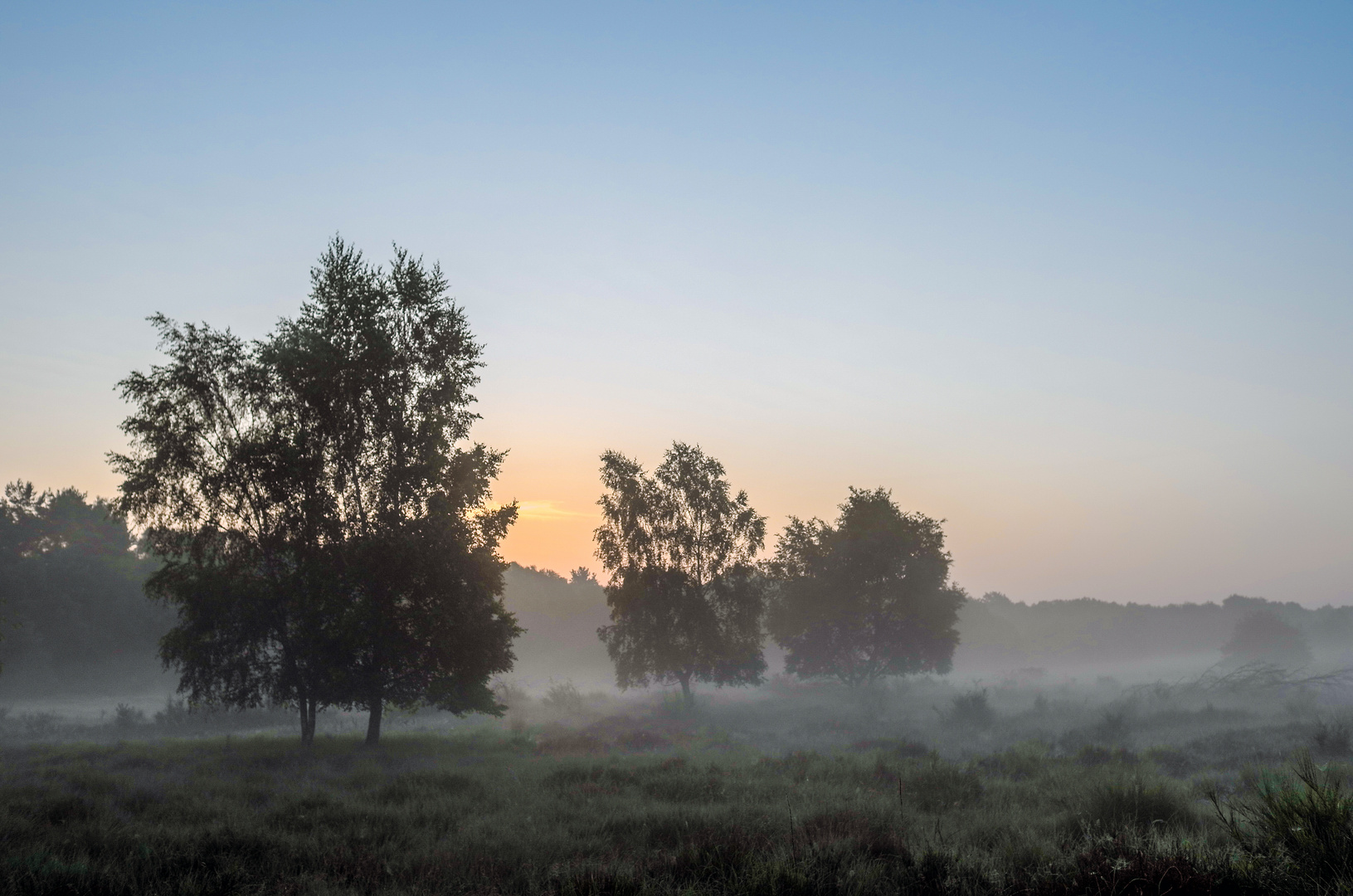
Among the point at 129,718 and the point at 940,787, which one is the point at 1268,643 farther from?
the point at 129,718

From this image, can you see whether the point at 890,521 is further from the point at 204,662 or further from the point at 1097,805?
the point at 204,662

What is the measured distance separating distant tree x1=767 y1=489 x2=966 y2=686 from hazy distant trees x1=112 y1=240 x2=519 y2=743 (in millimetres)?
25720

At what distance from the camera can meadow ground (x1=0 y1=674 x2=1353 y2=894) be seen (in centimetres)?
708

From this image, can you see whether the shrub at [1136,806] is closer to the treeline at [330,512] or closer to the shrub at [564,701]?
the treeline at [330,512]

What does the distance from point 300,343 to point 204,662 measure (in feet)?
32.2

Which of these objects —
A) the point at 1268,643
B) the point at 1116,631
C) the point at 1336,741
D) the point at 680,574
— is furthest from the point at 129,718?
A: the point at 1116,631

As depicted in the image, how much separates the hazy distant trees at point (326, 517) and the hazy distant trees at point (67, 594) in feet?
138

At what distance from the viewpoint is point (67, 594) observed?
55.1 metres

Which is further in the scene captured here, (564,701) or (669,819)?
(564,701)

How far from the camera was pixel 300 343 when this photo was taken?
21516 mm

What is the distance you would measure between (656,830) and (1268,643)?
81.8m

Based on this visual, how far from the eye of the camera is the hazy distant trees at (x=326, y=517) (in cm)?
2023

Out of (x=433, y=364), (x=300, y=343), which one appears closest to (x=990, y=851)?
(x=433, y=364)

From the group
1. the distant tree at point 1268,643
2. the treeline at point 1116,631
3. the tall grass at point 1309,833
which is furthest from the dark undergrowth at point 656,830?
the treeline at point 1116,631
